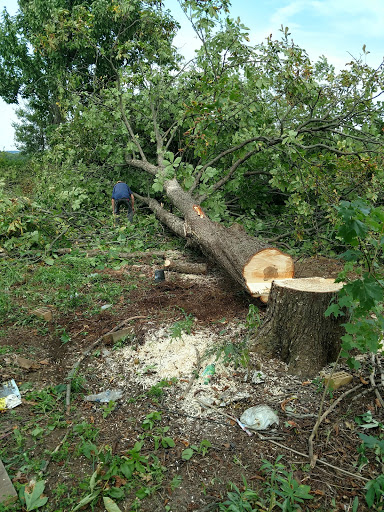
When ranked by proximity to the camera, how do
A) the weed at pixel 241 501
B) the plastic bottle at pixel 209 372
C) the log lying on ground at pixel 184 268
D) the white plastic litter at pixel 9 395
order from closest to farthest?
the weed at pixel 241 501
the white plastic litter at pixel 9 395
the plastic bottle at pixel 209 372
the log lying on ground at pixel 184 268

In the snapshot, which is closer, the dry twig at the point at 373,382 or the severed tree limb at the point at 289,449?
the severed tree limb at the point at 289,449

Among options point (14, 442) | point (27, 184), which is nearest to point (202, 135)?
point (14, 442)

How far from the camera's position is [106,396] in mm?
2717

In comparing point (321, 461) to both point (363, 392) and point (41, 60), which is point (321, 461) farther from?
point (41, 60)

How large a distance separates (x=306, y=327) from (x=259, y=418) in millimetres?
777

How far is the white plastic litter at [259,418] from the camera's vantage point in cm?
238

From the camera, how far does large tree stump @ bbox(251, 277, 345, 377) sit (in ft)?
9.41

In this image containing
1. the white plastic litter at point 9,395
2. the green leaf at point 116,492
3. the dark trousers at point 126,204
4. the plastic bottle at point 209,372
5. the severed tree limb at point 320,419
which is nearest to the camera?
the green leaf at point 116,492

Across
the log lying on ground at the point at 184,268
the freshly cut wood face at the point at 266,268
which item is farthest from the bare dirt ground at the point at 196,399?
the log lying on ground at the point at 184,268

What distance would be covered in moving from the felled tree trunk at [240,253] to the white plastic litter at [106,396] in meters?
1.62

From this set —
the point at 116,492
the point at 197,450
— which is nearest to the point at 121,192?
the point at 197,450

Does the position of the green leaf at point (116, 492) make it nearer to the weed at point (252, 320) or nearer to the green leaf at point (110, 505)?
the green leaf at point (110, 505)

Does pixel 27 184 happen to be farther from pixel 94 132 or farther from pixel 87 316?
pixel 87 316

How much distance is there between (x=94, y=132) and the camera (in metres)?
8.17
